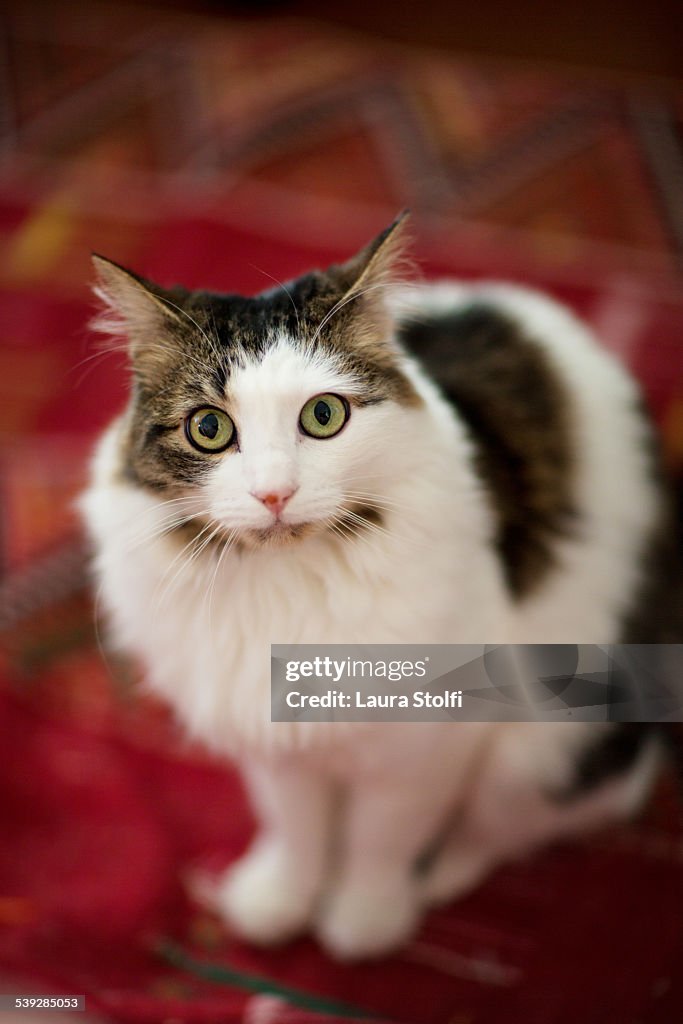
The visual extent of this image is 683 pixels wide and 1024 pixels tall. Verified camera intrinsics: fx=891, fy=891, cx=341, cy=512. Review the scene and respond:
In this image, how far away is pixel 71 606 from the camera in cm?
144

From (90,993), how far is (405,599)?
0.55 metres

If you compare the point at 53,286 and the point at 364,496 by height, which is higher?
the point at 53,286

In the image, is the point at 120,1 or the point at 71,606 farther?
the point at 120,1

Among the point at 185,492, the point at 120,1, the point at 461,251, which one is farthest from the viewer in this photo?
the point at 120,1

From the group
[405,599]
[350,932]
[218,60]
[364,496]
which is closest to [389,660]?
[405,599]

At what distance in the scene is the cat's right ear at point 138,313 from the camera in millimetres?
776

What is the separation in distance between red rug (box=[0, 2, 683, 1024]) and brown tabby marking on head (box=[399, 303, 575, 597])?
0.22 m

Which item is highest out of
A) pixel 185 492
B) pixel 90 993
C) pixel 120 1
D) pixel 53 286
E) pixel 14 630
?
pixel 120 1

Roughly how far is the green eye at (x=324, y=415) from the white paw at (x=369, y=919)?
62cm

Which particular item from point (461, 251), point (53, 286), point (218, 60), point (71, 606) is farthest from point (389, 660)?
point (218, 60)

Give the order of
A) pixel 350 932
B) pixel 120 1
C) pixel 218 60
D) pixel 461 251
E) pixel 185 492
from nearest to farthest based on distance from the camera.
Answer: pixel 185 492
pixel 350 932
pixel 461 251
pixel 218 60
pixel 120 1

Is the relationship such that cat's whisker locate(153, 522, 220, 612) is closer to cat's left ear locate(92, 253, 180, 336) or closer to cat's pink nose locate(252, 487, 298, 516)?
cat's pink nose locate(252, 487, 298, 516)

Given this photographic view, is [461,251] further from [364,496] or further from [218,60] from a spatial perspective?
[364,496]

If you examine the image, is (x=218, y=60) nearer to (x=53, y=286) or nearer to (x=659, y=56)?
(x=53, y=286)
